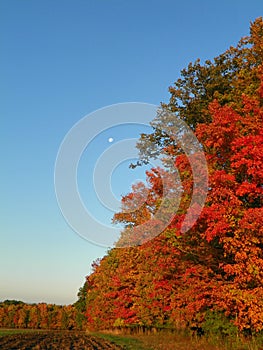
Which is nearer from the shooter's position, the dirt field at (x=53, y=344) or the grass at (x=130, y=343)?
the grass at (x=130, y=343)

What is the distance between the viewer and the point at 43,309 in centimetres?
15862

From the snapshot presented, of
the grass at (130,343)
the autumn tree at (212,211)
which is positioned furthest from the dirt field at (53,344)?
the autumn tree at (212,211)

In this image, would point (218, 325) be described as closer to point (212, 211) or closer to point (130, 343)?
point (130, 343)

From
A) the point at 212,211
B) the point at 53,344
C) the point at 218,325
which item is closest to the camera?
the point at 212,211

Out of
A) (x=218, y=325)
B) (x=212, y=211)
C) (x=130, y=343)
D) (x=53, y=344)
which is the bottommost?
(x=130, y=343)

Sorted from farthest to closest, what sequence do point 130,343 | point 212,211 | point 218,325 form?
1. point 130,343
2. point 218,325
3. point 212,211

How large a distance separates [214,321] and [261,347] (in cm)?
793

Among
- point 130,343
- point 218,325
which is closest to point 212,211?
point 218,325

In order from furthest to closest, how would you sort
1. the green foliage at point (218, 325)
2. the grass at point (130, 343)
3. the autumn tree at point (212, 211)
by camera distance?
1. the grass at point (130, 343)
2. the green foliage at point (218, 325)
3. the autumn tree at point (212, 211)

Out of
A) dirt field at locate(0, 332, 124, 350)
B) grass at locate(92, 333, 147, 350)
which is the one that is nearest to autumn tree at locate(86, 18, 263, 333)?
grass at locate(92, 333, 147, 350)

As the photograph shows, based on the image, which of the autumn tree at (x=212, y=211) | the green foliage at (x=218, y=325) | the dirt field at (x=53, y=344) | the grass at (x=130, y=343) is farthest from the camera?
the dirt field at (x=53, y=344)

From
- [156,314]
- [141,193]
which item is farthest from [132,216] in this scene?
[156,314]

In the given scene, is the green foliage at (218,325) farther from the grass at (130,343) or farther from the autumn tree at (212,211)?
the grass at (130,343)

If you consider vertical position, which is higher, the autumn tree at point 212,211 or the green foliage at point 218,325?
the autumn tree at point 212,211
